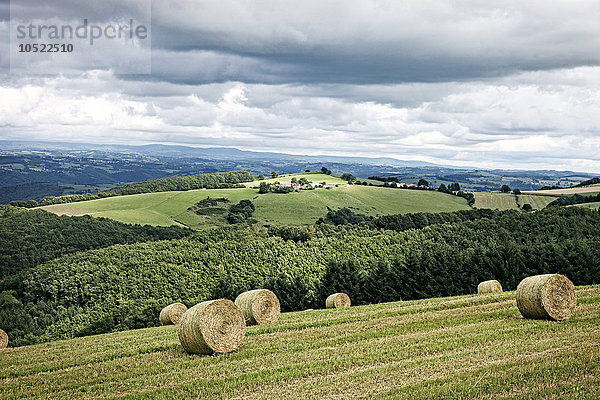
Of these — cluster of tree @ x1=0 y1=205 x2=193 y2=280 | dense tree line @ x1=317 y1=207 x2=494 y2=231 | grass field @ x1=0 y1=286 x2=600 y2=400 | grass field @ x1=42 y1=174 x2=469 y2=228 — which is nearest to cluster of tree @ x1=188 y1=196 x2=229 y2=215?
grass field @ x1=42 y1=174 x2=469 y2=228

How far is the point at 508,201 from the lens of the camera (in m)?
125

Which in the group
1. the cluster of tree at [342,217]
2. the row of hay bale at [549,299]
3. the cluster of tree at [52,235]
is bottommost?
the cluster of tree at [52,235]

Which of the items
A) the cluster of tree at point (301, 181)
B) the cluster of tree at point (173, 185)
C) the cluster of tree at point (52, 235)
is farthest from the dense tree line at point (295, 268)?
the cluster of tree at point (173, 185)

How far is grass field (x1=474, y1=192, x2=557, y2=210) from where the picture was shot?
117950 millimetres

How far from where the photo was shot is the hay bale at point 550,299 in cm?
1731

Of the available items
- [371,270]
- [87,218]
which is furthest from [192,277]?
[87,218]

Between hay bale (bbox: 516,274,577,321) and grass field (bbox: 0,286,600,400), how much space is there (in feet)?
1.53

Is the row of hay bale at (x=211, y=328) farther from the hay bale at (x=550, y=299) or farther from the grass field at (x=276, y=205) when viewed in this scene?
the grass field at (x=276, y=205)

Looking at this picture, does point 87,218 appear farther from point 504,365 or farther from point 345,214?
point 504,365

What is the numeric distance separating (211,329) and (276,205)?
109440 millimetres

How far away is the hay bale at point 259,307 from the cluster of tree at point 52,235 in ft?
242

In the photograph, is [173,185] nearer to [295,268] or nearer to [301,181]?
[301,181]

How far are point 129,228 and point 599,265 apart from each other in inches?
3468

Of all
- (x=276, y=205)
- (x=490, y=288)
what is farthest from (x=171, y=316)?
(x=276, y=205)
